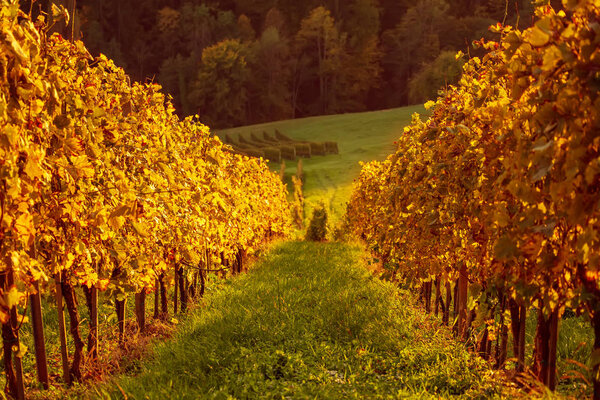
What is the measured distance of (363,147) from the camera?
4112 cm

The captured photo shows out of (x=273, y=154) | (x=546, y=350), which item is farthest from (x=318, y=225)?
(x=273, y=154)

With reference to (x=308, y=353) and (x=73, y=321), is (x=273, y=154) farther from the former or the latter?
(x=73, y=321)

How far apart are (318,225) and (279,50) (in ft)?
173

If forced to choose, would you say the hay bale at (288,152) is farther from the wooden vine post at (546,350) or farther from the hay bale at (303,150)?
the wooden vine post at (546,350)

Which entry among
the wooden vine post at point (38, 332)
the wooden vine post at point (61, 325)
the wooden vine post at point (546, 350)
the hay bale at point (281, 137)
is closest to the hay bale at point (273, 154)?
the hay bale at point (281, 137)

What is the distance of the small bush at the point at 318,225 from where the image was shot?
67.1ft

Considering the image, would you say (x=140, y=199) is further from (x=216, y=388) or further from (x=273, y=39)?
(x=273, y=39)

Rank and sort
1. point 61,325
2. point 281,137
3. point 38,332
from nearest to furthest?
1. point 38,332
2. point 61,325
3. point 281,137

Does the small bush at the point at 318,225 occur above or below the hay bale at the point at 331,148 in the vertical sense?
below

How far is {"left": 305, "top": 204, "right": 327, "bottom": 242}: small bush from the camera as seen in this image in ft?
67.1

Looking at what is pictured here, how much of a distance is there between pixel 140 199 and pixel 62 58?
4.70 feet

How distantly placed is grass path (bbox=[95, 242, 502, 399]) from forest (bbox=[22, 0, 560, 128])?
58416 millimetres

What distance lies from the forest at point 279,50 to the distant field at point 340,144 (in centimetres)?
1208

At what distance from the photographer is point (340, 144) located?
44.5 meters
